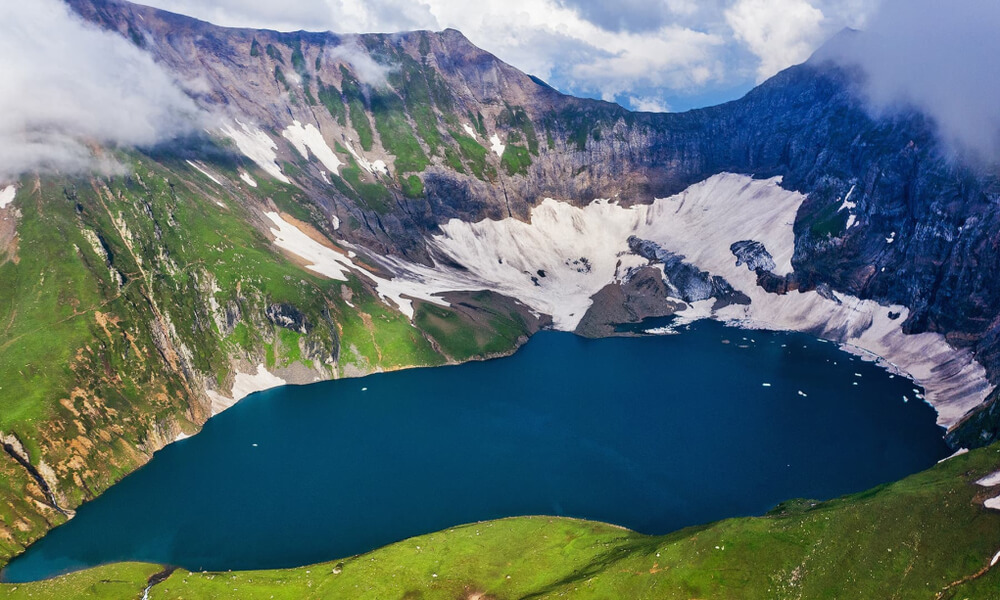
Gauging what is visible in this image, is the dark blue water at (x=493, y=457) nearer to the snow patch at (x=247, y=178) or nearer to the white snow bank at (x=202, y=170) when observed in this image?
the white snow bank at (x=202, y=170)

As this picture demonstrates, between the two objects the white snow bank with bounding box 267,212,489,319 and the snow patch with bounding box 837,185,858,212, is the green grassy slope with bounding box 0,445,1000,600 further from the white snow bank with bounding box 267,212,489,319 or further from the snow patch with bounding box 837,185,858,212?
the snow patch with bounding box 837,185,858,212

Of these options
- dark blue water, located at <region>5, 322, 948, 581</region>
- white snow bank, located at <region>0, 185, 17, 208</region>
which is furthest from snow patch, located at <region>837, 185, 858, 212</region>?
white snow bank, located at <region>0, 185, 17, 208</region>

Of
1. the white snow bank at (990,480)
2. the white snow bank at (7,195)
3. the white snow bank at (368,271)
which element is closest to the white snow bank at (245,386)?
the white snow bank at (368,271)

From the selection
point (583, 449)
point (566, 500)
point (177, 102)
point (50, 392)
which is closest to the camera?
point (566, 500)

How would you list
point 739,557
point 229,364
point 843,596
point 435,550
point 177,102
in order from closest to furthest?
point 843,596 < point 739,557 < point 435,550 < point 229,364 < point 177,102

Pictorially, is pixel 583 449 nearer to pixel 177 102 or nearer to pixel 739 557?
pixel 739 557

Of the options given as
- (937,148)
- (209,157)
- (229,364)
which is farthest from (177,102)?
(937,148)
